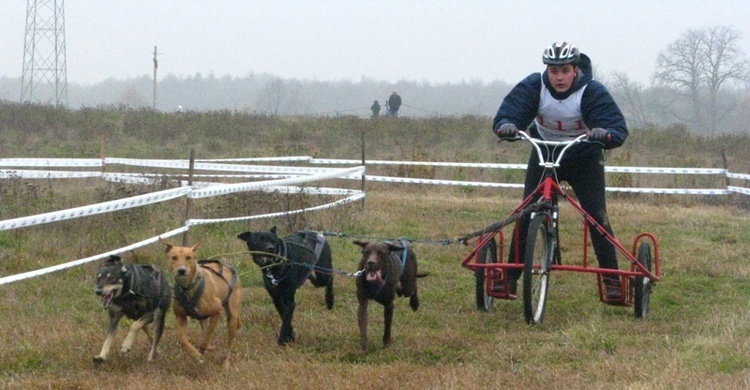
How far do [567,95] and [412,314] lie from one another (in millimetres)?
2215

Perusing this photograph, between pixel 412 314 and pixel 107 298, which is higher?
pixel 107 298

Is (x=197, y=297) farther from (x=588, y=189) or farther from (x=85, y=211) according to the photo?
(x=588, y=189)

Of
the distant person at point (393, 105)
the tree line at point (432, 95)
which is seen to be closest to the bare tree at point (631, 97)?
the tree line at point (432, 95)

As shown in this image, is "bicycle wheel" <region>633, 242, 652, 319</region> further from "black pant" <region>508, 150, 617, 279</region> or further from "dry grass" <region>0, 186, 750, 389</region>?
"black pant" <region>508, 150, 617, 279</region>

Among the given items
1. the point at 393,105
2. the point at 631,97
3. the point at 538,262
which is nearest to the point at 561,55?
the point at 538,262

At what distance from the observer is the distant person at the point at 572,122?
24.2 feet

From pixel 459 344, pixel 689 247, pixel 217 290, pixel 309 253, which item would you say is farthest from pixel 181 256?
pixel 689 247

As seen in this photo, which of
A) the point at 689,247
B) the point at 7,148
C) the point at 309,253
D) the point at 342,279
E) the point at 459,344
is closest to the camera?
the point at 459,344

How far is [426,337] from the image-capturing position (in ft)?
23.8

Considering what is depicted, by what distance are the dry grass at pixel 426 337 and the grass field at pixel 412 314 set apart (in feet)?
0.07

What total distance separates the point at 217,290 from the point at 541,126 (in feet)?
9.55

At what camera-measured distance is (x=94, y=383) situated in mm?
5688

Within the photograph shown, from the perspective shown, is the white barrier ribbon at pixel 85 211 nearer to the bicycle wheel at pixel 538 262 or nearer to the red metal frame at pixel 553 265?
the red metal frame at pixel 553 265

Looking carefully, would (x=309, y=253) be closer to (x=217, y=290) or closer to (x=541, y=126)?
(x=217, y=290)
